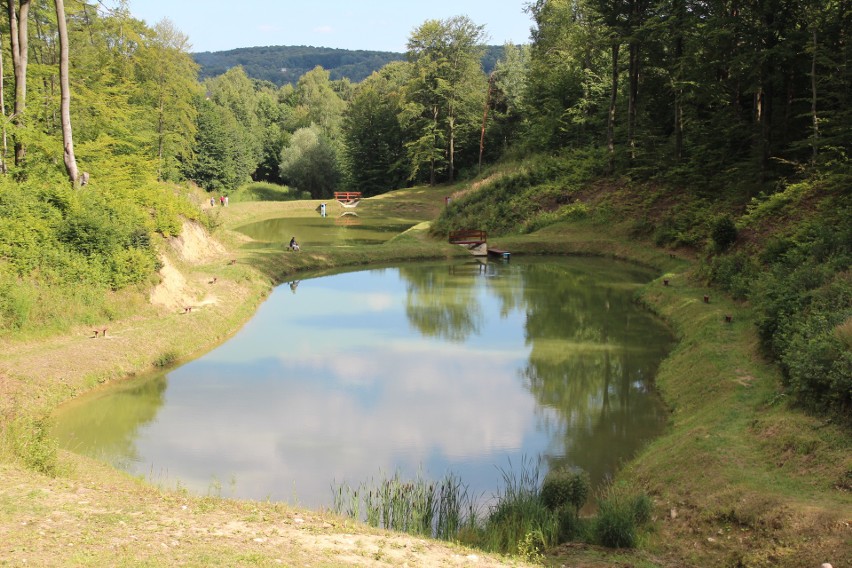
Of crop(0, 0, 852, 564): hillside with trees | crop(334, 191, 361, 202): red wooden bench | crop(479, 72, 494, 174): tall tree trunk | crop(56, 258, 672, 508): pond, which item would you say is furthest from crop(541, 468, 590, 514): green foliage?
crop(334, 191, 361, 202): red wooden bench

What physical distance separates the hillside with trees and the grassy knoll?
655 millimetres

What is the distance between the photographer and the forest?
20797 mm

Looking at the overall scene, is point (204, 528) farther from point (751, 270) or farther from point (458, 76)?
point (458, 76)

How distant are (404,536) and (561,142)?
52.2 meters

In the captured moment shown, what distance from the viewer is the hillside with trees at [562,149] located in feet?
67.7

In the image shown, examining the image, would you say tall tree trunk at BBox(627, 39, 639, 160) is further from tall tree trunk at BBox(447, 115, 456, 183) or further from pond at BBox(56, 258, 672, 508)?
tall tree trunk at BBox(447, 115, 456, 183)

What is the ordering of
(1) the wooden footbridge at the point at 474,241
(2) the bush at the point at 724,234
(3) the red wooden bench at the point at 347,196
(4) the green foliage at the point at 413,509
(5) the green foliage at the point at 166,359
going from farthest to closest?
(3) the red wooden bench at the point at 347,196 → (1) the wooden footbridge at the point at 474,241 → (2) the bush at the point at 724,234 → (5) the green foliage at the point at 166,359 → (4) the green foliage at the point at 413,509

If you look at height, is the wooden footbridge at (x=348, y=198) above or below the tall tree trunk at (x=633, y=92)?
below

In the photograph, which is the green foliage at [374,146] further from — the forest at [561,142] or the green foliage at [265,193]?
the green foliage at [265,193]

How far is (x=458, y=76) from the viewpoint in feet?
242

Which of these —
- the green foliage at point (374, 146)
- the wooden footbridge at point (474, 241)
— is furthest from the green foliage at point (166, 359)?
the green foliage at point (374, 146)

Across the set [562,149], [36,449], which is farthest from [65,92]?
[562,149]

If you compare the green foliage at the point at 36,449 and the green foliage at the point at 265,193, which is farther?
the green foliage at the point at 265,193

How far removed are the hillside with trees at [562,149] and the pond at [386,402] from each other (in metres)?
3.58
